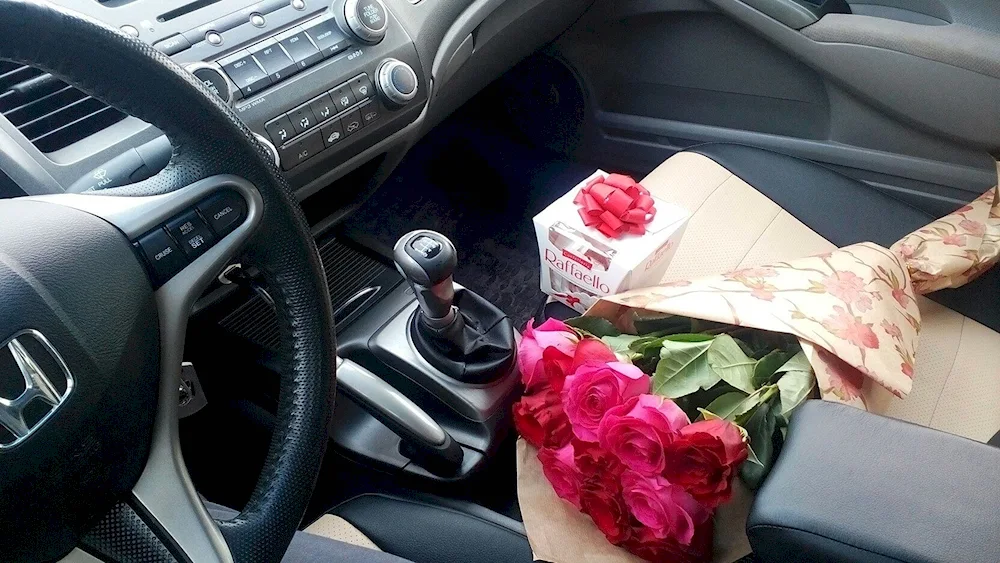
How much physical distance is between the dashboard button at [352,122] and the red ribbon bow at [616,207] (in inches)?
10.8

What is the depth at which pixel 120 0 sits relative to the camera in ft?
2.26

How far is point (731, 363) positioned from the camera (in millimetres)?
676

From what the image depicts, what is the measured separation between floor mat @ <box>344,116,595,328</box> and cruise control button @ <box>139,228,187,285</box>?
0.96 meters

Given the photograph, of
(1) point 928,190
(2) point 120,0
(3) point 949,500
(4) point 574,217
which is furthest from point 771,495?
(1) point 928,190

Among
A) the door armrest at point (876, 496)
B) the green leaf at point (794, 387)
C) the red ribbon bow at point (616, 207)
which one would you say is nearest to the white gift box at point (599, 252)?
the red ribbon bow at point (616, 207)

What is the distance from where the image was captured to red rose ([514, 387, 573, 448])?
70 centimetres

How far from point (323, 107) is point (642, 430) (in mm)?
446

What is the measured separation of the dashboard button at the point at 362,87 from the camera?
773 mm

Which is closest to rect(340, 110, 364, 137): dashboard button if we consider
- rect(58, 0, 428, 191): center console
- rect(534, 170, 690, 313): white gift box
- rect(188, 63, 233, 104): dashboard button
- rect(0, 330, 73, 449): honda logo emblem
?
rect(58, 0, 428, 191): center console

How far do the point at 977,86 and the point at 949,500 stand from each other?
0.74m

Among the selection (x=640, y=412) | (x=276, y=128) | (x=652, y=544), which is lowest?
(x=652, y=544)

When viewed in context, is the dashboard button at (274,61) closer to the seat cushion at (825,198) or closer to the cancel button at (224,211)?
the cancel button at (224,211)

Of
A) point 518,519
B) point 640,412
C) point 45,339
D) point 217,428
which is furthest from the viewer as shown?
point 217,428

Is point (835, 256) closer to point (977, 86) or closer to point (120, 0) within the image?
point (977, 86)
